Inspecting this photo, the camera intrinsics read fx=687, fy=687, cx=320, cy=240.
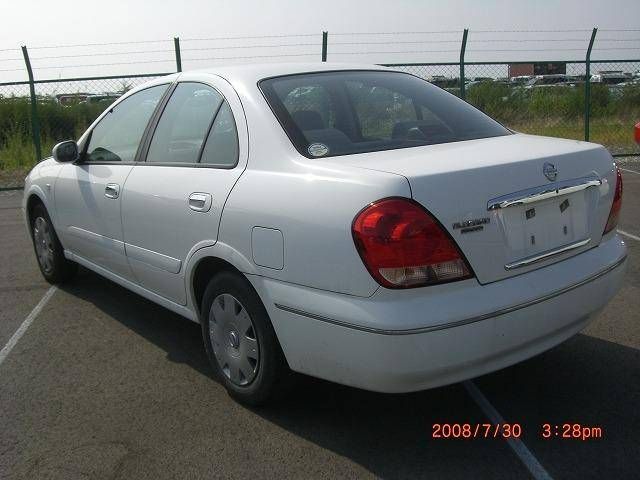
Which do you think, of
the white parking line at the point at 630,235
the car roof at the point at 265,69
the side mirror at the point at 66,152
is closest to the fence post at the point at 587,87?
the white parking line at the point at 630,235

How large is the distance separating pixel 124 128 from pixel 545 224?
109 inches

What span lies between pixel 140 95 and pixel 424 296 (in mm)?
2654

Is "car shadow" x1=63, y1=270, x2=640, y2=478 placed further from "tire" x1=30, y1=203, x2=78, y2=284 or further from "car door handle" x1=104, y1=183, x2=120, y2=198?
"tire" x1=30, y1=203, x2=78, y2=284

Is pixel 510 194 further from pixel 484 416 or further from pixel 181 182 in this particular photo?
pixel 181 182

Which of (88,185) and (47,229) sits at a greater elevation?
(88,185)

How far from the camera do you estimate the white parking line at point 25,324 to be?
4230 millimetres

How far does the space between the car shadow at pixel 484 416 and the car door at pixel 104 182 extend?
891 mm

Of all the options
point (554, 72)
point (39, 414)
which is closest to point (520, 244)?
point (39, 414)

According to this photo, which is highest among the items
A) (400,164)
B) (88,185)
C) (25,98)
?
(400,164)

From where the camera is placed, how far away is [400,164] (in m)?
2.77

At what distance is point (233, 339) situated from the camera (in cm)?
329

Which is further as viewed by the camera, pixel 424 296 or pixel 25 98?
pixel 25 98

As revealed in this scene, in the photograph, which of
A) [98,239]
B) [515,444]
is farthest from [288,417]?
[98,239]

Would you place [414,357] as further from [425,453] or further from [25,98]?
[25,98]
